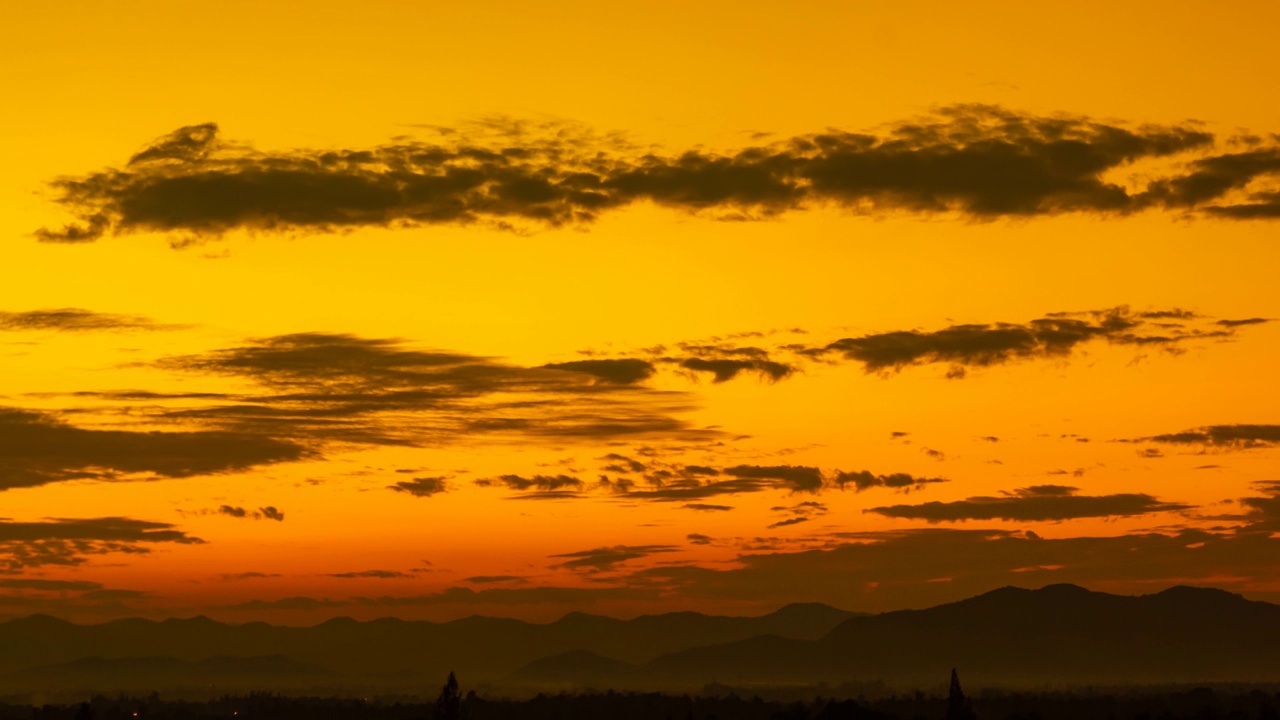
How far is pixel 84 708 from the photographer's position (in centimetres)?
14338

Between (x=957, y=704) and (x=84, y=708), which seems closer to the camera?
(x=957, y=704)

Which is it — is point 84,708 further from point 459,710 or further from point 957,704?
point 957,704

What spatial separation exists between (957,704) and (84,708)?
76887mm

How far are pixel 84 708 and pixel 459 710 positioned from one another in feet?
197

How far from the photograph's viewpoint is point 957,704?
327 ft

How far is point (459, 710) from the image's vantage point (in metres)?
95.6

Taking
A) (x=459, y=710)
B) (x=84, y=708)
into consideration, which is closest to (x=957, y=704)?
(x=459, y=710)

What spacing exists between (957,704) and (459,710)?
27.9m

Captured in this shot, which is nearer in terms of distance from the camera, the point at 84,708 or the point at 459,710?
the point at 459,710
